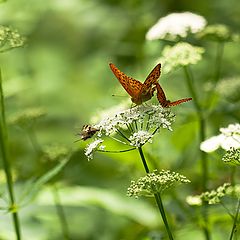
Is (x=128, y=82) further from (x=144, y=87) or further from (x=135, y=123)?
(x=135, y=123)

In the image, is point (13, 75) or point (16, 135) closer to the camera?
point (16, 135)

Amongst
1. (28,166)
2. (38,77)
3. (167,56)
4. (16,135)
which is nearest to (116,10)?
(38,77)

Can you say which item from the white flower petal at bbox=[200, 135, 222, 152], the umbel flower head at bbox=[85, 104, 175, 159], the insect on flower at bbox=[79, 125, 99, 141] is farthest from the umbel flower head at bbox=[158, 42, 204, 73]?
the insect on flower at bbox=[79, 125, 99, 141]

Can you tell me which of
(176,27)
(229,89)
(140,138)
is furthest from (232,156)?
(229,89)

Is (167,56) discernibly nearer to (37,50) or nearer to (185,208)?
(185,208)

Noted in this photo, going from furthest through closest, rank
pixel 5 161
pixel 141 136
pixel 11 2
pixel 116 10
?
pixel 116 10 < pixel 11 2 < pixel 5 161 < pixel 141 136

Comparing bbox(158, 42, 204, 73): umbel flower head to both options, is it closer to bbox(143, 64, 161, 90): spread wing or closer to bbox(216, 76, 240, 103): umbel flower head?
bbox(216, 76, 240, 103): umbel flower head
